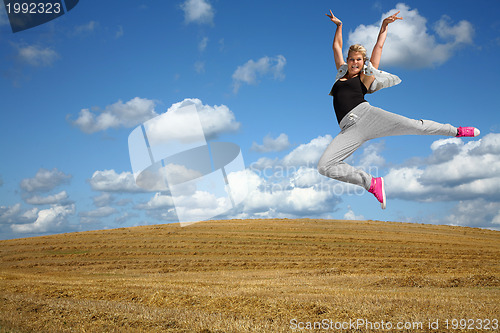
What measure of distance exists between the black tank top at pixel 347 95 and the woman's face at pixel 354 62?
106 millimetres

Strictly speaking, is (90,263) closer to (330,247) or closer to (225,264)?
(225,264)

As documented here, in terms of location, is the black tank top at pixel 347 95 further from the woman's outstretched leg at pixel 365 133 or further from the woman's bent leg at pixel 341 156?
the woman's bent leg at pixel 341 156

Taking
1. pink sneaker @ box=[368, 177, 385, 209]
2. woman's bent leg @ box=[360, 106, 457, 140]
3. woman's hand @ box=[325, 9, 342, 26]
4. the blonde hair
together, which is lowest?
pink sneaker @ box=[368, 177, 385, 209]

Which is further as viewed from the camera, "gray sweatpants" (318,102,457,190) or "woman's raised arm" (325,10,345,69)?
"gray sweatpants" (318,102,457,190)

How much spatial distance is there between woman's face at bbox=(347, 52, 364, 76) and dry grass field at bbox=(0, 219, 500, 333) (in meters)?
5.01

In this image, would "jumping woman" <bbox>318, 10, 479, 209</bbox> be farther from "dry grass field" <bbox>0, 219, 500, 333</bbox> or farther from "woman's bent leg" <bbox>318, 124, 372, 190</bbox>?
"dry grass field" <bbox>0, 219, 500, 333</bbox>

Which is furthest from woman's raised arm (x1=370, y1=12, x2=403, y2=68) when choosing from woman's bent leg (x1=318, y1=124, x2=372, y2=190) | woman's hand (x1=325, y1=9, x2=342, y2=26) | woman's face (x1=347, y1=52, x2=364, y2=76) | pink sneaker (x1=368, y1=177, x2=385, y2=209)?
pink sneaker (x1=368, y1=177, x2=385, y2=209)

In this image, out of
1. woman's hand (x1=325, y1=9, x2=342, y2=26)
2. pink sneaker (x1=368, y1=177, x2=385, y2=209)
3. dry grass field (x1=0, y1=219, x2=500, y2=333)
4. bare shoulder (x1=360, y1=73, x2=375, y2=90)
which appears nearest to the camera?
woman's hand (x1=325, y1=9, x2=342, y2=26)

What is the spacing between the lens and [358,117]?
4164 millimetres

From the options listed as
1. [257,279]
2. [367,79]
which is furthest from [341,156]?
[257,279]

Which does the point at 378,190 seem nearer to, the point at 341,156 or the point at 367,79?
the point at 341,156

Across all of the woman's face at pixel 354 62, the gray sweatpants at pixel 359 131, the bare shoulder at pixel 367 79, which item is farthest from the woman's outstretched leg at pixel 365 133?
the woman's face at pixel 354 62

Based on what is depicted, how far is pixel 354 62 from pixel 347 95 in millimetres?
332

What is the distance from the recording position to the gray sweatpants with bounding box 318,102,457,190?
419cm
